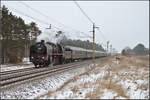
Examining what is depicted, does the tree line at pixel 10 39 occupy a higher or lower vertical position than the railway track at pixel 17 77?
higher

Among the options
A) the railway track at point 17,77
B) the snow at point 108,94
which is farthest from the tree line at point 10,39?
the snow at point 108,94

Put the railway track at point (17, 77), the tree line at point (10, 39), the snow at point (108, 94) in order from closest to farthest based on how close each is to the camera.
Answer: the snow at point (108, 94) → the railway track at point (17, 77) → the tree line at point (10, 39)

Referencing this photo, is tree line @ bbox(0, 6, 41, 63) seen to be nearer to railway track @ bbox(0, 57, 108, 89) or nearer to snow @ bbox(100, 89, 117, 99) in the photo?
railway track @ bbox(0, 57, 108, 89)

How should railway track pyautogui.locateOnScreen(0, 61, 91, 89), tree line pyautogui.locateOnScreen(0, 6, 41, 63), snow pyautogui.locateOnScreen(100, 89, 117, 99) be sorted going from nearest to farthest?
snow pyautogui.locateOnScreen(100, 89, 117, 99)
railway track pyautogui.locateOnScreen(0, 61, 91, 89)
tree line pyautogui.locateOnScreen(0, 6, 41, 63)

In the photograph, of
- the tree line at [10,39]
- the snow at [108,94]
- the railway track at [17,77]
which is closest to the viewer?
the snow at [108,94]

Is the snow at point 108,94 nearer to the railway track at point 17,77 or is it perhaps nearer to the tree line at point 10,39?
the railway track at point 17,77

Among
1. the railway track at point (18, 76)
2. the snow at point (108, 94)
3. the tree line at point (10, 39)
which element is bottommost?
the snow at point (108, 94)

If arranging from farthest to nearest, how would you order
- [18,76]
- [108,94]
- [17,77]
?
[18,76] < [17,77] < [108,94]

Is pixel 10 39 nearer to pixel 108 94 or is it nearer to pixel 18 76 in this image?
pixel 18 76

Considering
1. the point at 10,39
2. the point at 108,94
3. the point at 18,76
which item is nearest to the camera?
the point at 108,94

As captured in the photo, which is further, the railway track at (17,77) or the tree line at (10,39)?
the tree line at (10,39)

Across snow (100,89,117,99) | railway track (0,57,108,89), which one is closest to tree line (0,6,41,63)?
railway track (0,57,108,89)

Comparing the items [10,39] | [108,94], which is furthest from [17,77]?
[10,39]

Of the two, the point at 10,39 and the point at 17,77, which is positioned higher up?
the point at 10,39
